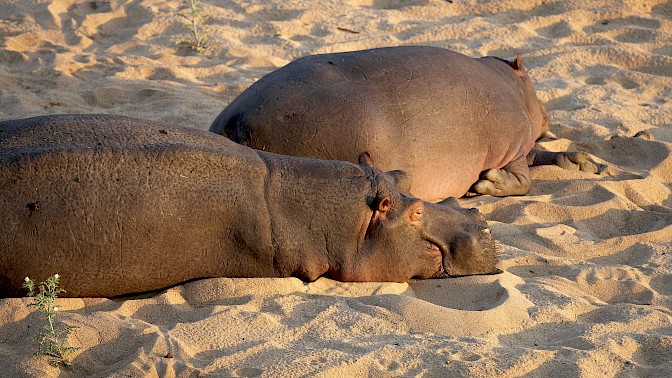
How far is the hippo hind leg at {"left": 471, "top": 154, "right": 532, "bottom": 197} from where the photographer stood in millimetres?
6129

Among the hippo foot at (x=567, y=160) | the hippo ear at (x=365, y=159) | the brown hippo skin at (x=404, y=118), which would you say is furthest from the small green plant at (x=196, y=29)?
the hippo ear at (x=365, y=159)

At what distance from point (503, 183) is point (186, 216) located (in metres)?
2.73

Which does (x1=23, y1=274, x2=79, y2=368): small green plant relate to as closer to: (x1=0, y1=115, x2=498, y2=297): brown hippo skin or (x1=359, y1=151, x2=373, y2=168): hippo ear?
(x1=0, y1=115, x2=498, y2=297): brown hippo skin

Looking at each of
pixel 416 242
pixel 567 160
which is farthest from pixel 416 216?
pixel 567 160

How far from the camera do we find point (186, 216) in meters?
4.02

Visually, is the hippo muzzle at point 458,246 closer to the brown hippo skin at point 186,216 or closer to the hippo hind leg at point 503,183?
the brown hippo skin at point 186,216

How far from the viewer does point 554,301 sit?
425cm

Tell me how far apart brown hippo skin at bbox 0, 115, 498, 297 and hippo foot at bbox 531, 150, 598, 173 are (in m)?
2.19

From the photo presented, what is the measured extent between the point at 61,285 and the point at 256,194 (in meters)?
0.91

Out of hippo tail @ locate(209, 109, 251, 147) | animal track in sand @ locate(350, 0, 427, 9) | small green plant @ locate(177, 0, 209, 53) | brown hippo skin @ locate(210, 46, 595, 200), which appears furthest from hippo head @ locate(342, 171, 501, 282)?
animal track in sand @ locate(350, 0, 427, 9)

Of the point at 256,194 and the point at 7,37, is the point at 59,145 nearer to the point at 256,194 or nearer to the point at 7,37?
the point at 256,194

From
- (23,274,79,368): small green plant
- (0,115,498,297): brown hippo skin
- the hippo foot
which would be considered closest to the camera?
(23,274,79,368): small green plant

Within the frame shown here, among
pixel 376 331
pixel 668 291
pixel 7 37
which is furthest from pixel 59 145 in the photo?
pixel 7 37

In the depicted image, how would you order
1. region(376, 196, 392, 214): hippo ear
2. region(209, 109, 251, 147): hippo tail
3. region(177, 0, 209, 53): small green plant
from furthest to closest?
region(177, 0, 209, 53): small green plant, region(209, 109, 251, 147): hippo tail, region(376, 196, 392, 214): hippo ear
